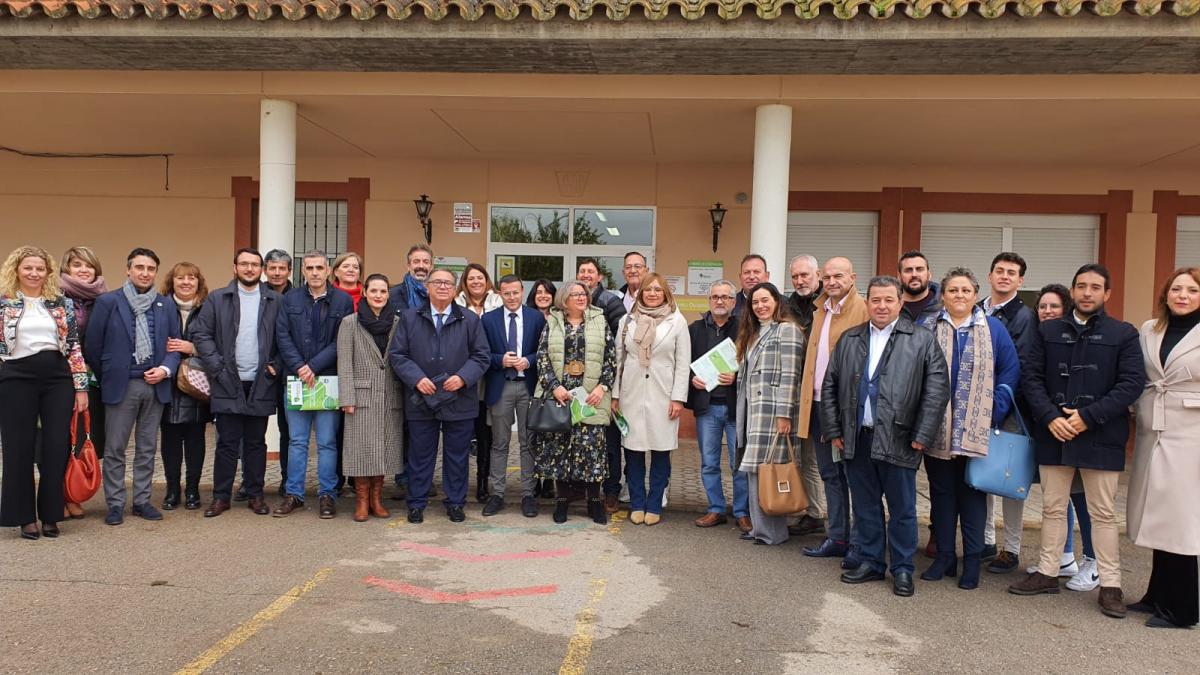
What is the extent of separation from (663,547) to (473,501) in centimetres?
181

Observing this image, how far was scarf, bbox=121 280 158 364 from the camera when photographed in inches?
217

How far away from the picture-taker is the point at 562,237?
1066 centimetres

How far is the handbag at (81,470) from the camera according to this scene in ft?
17.4

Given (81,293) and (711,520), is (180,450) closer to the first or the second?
(81,293)

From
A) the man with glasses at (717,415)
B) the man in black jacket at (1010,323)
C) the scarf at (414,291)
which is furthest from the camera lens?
the scarf at (414,291)

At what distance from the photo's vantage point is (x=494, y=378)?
596 centimetres

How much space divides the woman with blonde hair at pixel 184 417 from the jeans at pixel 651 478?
3.10m

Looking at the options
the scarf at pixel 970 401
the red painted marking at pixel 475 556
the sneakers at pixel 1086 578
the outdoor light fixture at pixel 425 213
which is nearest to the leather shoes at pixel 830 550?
the scarf at pixel 970 401

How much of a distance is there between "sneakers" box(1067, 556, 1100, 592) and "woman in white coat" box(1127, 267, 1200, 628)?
373 millimetres

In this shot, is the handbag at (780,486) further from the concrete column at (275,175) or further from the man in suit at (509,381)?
the concrete column at (275,175)

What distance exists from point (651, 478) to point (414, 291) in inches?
90.7

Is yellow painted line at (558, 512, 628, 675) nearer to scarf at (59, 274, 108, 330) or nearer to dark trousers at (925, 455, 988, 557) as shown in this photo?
dark trousers at (925, 455, 988, 557)

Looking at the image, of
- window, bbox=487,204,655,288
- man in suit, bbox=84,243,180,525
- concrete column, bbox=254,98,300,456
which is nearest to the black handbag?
man in suit, bbox=84,243,180,525

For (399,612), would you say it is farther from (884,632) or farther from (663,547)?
(884,632)
